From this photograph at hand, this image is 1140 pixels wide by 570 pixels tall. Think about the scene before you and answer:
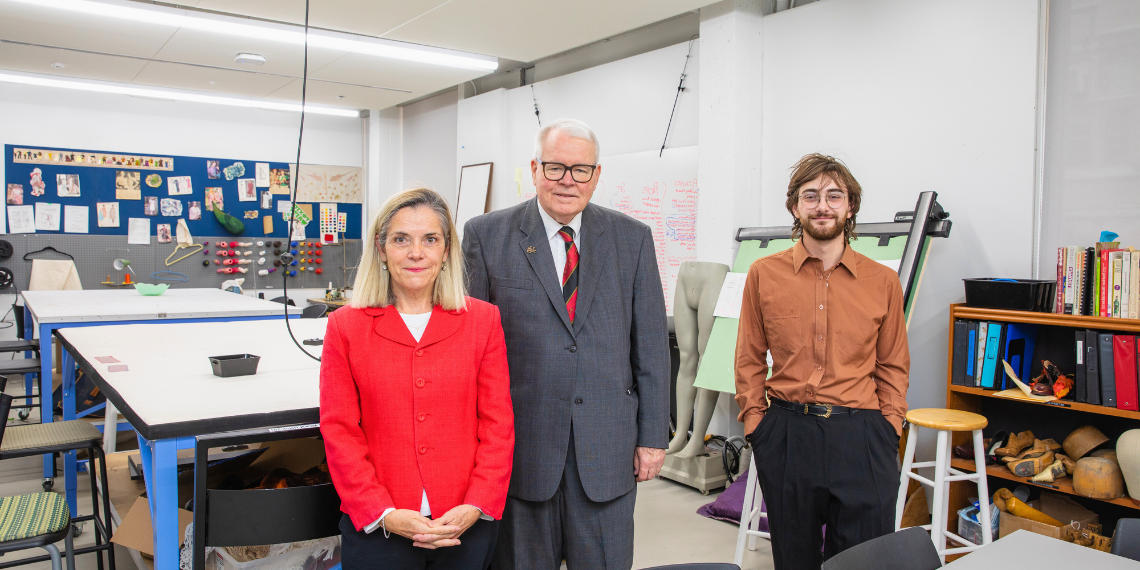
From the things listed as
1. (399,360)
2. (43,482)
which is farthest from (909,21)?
(43,482)

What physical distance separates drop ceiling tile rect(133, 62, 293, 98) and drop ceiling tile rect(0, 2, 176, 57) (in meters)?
0.55

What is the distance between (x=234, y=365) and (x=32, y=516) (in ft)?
2.19

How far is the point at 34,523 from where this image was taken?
203cm

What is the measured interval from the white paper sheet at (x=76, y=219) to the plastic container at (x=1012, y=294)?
774 cm

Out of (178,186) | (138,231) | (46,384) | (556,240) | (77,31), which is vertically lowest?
(46,384)

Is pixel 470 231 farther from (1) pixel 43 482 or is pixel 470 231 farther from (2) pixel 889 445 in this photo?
(1) pixel 43 482

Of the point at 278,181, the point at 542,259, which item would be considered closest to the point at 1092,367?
the point at 542,259

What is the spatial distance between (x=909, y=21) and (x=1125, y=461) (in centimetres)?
228

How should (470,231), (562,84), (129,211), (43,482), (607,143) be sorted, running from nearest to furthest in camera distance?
(470,231), (43,482), (607,143), (562,84), (129,211)

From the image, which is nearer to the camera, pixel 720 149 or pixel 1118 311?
pixel 1118 311

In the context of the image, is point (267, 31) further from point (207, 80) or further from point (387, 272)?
point (387, 272)

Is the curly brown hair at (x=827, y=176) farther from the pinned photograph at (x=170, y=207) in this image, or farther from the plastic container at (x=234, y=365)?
the pinned photograph at (x=170, y=207)

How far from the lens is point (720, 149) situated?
14.3 feet

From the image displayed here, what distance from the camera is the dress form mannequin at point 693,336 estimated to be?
13.6 ft
